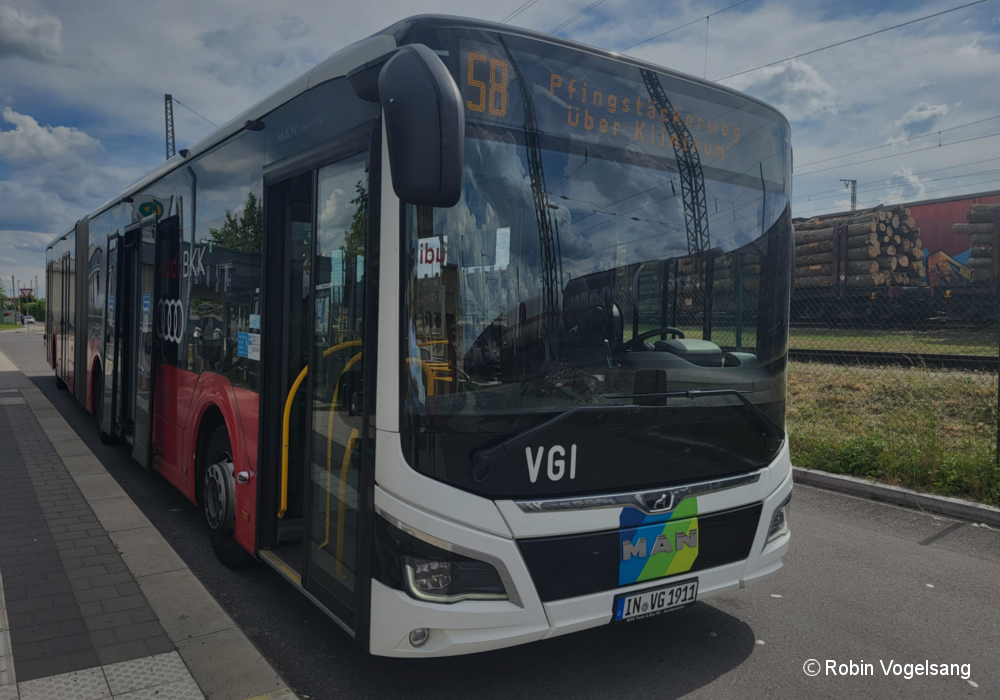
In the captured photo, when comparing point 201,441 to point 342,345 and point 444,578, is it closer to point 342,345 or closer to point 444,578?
point 342,345

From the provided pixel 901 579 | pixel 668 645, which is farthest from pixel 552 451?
pixel 901 579

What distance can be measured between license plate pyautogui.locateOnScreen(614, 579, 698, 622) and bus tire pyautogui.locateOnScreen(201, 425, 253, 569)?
2591 millimetres

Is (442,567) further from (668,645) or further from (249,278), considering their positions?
(249,278)

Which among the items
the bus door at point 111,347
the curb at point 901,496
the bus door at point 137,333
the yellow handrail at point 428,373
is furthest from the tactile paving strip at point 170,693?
the curb at point 901,496

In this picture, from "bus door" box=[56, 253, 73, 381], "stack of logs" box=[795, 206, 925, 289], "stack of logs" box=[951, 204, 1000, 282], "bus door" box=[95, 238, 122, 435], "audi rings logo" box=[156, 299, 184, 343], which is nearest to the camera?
"audi rings logo" box=[156, 299, 184, 343]

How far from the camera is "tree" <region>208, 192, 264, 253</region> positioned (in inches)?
170

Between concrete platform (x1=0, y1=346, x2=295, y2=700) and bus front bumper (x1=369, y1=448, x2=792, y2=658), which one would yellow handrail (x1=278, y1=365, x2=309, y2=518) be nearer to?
concrete platform (x1=0, y1=346, x2=295, y2=700)

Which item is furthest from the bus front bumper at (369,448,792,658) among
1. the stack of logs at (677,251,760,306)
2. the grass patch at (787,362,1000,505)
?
the grass patch at (787,362,1000,505)

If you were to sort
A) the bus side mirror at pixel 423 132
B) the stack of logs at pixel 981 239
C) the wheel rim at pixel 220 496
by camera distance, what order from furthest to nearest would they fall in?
the stack of logs at pixel 981 239, the wheel rim at pixel 220 496, the bus side mirror at pixel 423 132

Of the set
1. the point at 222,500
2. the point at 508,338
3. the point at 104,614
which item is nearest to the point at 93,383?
the point at 222,500

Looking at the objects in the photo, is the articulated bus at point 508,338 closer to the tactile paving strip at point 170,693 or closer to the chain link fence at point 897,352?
the tactile paving strip at point 170,693

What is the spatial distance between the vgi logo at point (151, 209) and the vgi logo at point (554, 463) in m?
4.72

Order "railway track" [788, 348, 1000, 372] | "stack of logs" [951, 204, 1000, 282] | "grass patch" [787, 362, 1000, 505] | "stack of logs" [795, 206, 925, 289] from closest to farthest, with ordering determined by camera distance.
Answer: "grass patch" [787, 362, 1000, 505]
"railway track" [788, 348, 1000, 372]
"stack of logs" [951, 204, 1000, 282]
"stack of logs" [795, 206, 925, 289]

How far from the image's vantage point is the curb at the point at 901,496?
20.6 ft
